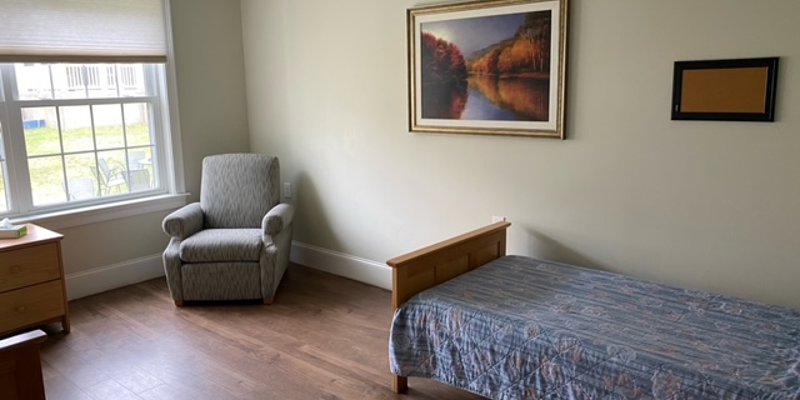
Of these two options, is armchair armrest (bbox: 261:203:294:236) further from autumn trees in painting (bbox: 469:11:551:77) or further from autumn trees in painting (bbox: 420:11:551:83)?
autumn trees in painting (bbox: 469:11:551:77)

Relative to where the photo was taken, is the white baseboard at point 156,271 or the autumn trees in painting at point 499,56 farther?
the white baseboard at point 156,271

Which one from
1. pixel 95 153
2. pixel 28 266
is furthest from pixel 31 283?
pixel 95 153

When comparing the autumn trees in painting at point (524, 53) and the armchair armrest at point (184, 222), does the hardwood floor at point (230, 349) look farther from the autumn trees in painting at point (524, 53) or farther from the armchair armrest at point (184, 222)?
the autumn trees in painting at point (524, 53)

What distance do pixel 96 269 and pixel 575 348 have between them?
3331mm

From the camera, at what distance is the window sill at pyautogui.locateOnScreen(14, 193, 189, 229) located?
380 cm

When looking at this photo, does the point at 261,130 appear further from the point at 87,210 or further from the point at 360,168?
the point at 87,210

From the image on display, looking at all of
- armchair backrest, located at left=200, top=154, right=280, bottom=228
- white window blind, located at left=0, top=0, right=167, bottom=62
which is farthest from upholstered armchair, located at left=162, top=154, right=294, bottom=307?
white window blind, located at left=0, top=0, right=167, bottom=62

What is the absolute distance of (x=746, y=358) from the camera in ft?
6.63

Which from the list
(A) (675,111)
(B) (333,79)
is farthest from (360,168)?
(A) (675,111)

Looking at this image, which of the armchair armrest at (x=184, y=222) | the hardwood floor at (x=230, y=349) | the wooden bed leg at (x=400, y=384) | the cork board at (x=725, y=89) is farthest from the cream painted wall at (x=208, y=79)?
the cork board at (x=725, y=89)

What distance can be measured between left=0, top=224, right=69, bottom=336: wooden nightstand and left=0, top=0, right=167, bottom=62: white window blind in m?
1.14

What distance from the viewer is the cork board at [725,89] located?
248cm

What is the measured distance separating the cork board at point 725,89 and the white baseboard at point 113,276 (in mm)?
3618

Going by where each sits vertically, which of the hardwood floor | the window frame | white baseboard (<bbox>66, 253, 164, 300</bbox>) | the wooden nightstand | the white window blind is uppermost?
the white window blind
